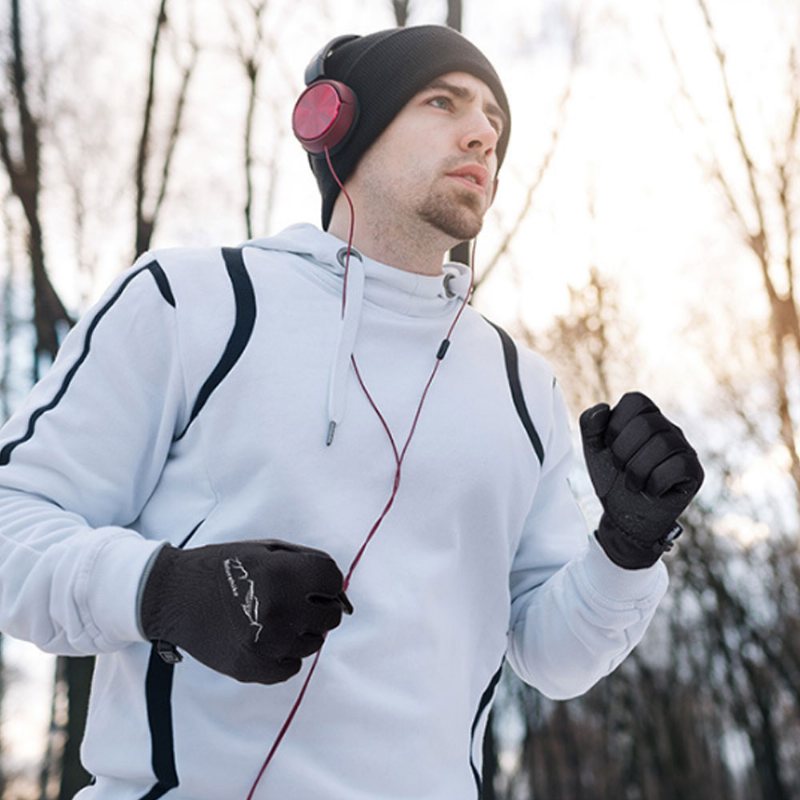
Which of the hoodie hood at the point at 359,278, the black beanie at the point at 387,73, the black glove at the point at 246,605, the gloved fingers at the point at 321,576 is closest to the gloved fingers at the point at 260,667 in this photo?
the black glove at the point at 246,605

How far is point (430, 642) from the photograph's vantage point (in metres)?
1.66

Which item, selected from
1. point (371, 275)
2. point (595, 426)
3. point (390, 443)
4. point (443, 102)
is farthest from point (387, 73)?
point (595, 426)

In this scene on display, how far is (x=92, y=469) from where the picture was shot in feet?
5.24

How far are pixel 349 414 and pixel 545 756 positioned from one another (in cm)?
1976

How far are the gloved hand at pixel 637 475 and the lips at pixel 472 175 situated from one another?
656mm

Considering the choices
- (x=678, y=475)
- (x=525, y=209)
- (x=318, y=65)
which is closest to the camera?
(x=678, y=475)

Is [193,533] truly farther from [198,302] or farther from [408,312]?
[408,312]

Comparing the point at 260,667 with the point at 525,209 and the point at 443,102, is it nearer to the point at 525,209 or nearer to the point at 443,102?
the point at 443,102

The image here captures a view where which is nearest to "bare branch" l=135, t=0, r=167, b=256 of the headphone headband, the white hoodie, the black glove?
the headphone headband

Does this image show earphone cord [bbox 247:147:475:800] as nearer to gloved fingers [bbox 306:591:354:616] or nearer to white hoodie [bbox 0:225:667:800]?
white hoodie [bbox 0:225:667:800]

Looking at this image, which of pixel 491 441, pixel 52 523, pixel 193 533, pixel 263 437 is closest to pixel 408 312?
pixel 491 441

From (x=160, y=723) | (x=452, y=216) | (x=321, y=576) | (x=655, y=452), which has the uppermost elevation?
(x=452, y=216)

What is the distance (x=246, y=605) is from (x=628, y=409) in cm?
67

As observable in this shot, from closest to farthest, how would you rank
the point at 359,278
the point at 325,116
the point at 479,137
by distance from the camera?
the point at 359,278 < the point at 479,137 < the point at 325,116
